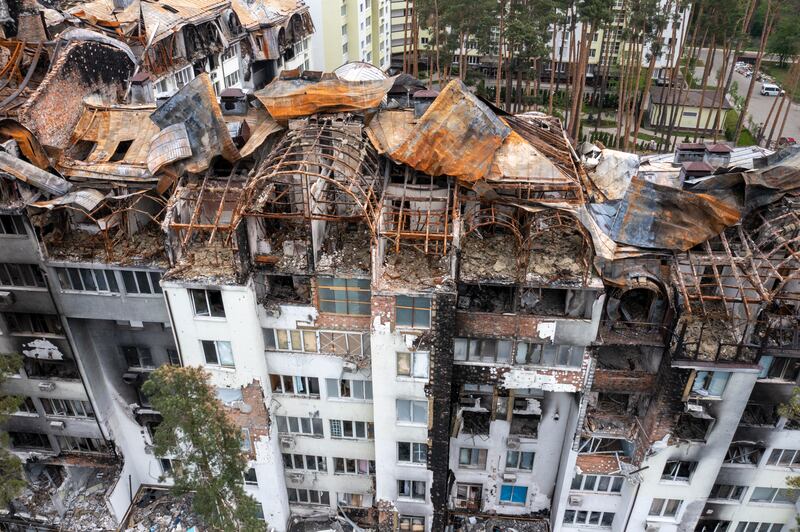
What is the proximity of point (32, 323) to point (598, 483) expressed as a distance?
981 inches

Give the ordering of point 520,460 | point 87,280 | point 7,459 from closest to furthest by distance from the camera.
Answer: point 7,459
point 87,280
point 520,460

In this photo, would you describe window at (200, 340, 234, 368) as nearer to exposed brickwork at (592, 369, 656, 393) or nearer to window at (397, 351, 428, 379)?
window at (397, 351, 428, 379)

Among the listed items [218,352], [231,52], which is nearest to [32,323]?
[218,352]

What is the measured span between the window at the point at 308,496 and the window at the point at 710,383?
16.4m

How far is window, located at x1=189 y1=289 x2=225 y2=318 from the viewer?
1966cm

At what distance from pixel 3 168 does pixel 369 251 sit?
42.9 feet

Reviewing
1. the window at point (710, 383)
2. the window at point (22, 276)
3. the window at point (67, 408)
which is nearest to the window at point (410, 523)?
the window at point (710, 383)

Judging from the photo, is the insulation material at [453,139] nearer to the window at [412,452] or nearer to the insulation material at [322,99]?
the insulation material at [322,99]

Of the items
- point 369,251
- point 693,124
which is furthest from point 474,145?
point 693,124

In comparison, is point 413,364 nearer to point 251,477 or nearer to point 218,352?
point 218,352

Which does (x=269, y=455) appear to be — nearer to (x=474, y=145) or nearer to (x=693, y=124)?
(x=474, y=145)

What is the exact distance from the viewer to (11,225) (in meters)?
20.8

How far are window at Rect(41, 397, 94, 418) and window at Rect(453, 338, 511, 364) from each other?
1671cm

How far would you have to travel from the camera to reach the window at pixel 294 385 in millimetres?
22516
